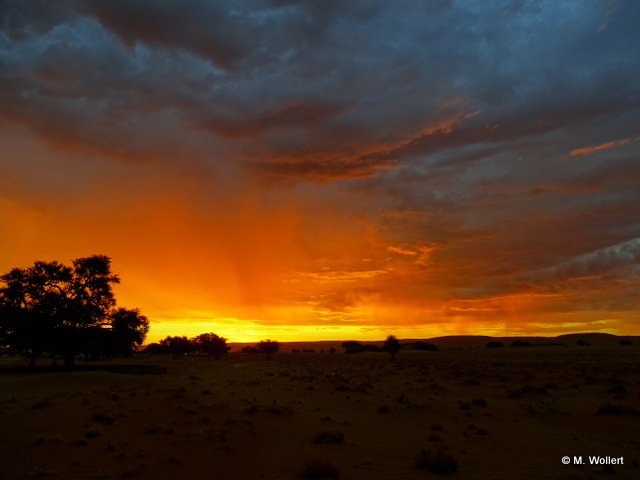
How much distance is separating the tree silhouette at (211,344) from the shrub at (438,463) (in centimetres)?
10685

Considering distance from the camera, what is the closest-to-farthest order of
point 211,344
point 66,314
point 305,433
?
point 305,433
point 66,314
point 211,344

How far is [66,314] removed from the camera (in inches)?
1893

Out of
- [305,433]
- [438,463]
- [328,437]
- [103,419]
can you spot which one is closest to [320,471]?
[438,463]

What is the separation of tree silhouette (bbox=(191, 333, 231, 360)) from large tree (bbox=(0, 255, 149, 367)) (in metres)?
66.8

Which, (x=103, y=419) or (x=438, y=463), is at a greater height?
(x=438, y=463)

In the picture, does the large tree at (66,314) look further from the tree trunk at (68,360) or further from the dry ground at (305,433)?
the dry ground at (305,433)

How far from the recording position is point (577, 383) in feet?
116

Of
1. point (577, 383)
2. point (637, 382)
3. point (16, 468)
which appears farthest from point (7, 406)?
point (637, 382)

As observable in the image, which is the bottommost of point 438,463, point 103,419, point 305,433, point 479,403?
point 305,433

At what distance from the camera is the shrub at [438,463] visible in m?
12.8

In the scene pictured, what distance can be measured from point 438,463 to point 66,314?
4618 centimetres

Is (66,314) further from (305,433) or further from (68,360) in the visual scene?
(305,433)

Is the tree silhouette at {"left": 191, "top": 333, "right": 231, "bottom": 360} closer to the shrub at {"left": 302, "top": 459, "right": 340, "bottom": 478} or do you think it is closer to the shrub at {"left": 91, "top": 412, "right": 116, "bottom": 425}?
the shrub at {"left": 91, "top": 412, "right": 116, "bottom": 425}

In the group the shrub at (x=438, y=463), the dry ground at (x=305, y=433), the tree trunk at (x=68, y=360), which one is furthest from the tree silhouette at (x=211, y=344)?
the shrub at (x=438, y=463)
